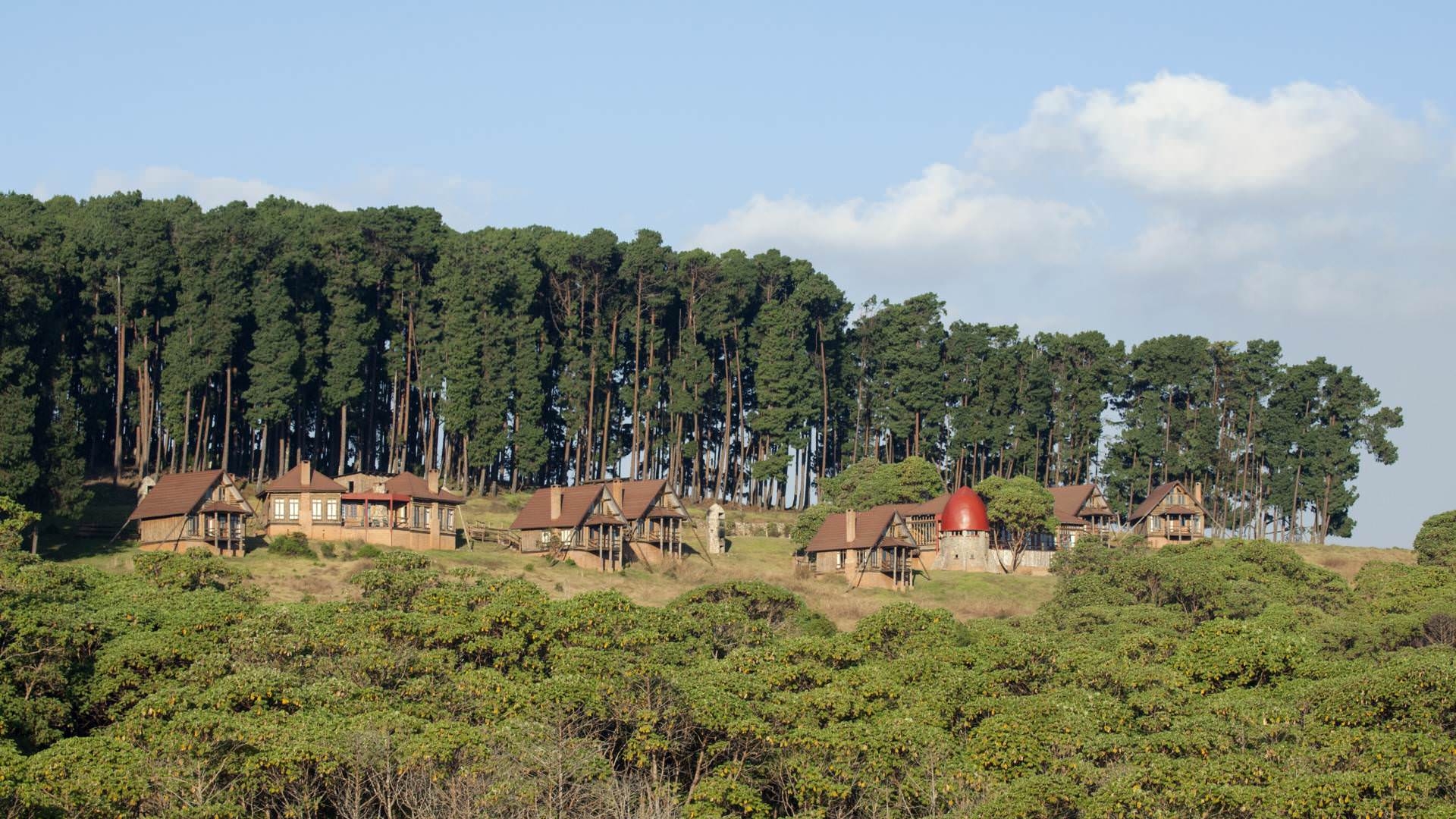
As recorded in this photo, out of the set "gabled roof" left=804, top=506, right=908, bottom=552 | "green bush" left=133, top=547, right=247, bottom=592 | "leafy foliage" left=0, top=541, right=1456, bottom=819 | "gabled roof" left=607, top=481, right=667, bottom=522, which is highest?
"gabled roof" left=607, top=481, right=667, bottom=522

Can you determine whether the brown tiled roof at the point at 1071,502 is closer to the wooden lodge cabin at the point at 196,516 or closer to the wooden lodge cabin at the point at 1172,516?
the wooden lodge cabin at the point at 1172,516

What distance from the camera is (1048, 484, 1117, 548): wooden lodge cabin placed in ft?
331

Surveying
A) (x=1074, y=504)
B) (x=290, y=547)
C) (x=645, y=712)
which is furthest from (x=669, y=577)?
(x=645, y=712)

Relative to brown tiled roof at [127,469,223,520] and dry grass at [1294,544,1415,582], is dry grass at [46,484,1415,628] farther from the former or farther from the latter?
brown tiled roof at [127,469,223,520]

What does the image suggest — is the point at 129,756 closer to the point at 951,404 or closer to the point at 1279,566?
the point at 1279,566

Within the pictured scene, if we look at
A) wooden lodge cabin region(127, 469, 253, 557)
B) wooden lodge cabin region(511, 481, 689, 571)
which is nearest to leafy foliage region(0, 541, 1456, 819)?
wooden lodge cabin region(127, 469, 253, 557)

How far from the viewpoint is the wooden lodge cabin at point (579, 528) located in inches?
3300

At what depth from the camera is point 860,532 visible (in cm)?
8925

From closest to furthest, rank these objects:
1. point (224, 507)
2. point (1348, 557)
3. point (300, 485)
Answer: point (224, 507)
point (300, 485)
point (1348, 557)

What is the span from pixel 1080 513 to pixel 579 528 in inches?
1463

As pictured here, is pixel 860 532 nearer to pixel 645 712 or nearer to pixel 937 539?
pixel 937 539

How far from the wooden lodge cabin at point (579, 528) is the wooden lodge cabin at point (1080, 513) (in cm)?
2998

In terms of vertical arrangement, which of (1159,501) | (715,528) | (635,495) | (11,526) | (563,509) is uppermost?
(1159,501)

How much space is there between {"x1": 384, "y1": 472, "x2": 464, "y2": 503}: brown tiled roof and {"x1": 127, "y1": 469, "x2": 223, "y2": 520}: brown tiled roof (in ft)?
32.7
